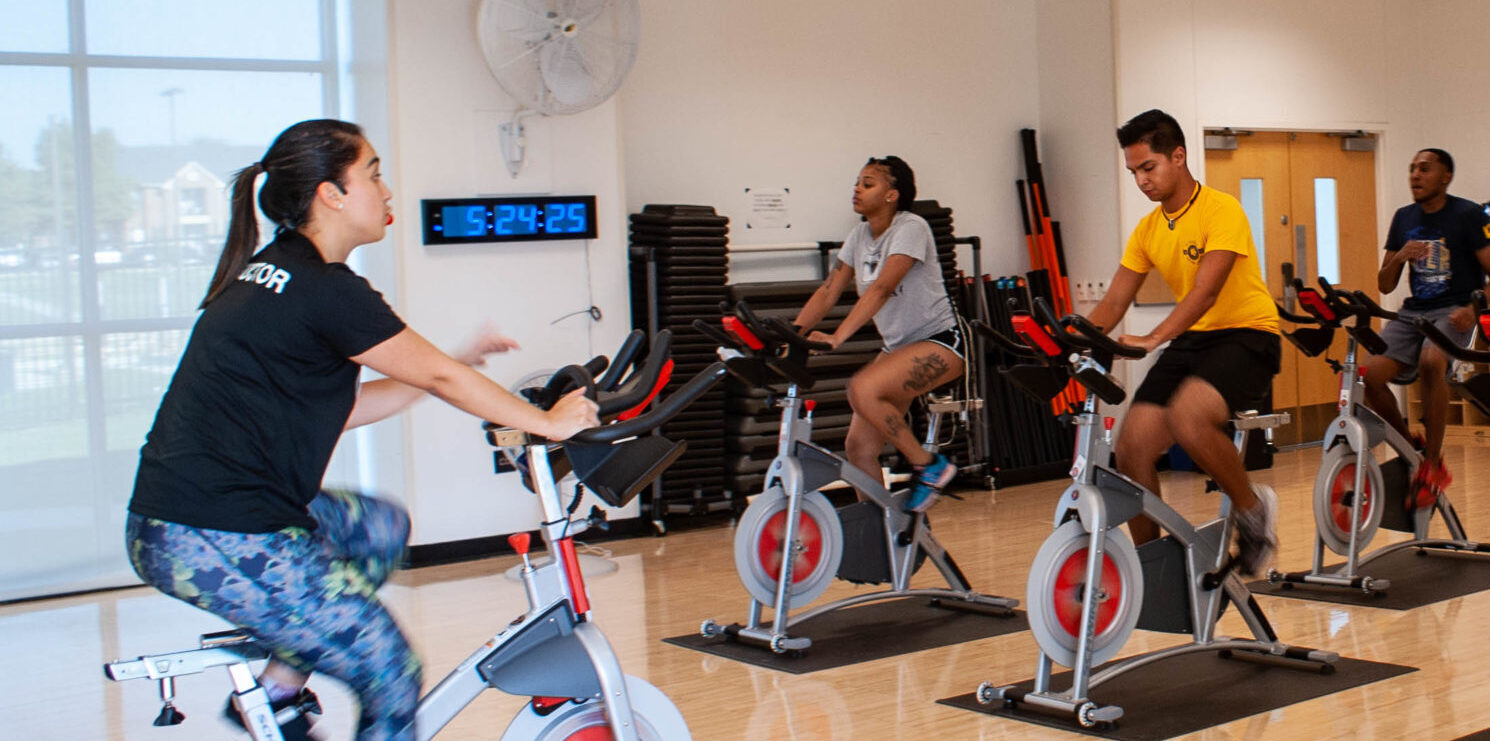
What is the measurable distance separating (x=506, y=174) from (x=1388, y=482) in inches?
158

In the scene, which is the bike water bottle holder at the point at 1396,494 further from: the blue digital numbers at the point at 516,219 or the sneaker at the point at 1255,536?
the blue digital numbers at the point at 516,219

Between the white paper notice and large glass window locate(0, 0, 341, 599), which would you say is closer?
large glass window locate(0, 0, 341, 599)

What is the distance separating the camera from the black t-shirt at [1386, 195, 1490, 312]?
6320mm

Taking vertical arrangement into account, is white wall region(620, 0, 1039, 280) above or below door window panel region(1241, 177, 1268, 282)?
above

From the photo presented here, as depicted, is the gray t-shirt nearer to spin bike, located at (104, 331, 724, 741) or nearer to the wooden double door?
spin bike, located at (104, 331, 724, 741)

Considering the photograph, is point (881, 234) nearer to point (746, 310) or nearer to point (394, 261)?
point (746, 310)

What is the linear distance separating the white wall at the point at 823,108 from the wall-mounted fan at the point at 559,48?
1176 mm

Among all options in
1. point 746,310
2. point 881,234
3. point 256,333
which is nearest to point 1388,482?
point 881,234

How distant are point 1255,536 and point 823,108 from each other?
4.57 metres

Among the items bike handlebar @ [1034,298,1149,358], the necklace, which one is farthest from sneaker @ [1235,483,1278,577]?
the necklace

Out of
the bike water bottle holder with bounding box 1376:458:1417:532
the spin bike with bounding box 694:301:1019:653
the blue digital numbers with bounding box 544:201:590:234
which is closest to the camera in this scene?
the spin bike with bounding box 694:301:1019:653

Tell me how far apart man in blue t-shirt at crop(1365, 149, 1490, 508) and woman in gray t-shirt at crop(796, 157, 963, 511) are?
6.82 ft

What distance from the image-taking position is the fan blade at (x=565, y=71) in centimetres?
600

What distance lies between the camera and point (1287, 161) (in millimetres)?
9477
